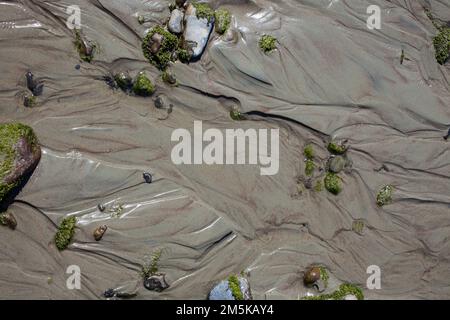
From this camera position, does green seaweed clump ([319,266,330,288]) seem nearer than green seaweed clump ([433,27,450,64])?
Yes

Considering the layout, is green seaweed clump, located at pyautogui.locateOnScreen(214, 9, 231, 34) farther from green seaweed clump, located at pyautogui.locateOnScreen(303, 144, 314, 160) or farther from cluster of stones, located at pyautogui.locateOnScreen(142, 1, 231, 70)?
green seaweed clump, located at pyautogui.locateOnScreen(303, 144, 314, 160)

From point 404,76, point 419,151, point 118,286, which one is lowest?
point 118,286

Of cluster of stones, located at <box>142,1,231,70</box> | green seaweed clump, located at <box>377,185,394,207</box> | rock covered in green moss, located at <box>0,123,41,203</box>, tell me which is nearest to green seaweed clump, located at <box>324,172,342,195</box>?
green seaweed clump, located at <box>377,185,394,207</box>

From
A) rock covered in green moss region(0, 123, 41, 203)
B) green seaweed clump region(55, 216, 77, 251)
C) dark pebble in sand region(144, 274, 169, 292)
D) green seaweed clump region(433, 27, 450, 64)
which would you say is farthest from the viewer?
green seaweed clump region(433, 27, 450, 64)

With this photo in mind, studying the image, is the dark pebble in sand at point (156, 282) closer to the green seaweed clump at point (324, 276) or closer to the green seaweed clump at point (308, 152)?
the green seaweed clump at point (324, 276)

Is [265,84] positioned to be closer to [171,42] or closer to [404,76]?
[171,42]

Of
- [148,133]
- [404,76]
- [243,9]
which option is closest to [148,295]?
[148,133]

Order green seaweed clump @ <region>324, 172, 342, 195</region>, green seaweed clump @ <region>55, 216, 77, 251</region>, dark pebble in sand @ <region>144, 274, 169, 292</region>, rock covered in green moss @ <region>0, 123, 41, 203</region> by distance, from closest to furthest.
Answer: rock covered in green moss @ <region>0, 123, 41, 203</region>, green seaweed clump @ <region>55, 216, 77, 251</region>, dark pebble in sand @ <region>144, 274, 169, 292</region>, green seaweed clump @ <region>324, 172, 342, 195</region>

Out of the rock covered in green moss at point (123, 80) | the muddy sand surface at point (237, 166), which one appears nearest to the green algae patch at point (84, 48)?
the muddy sand surface at point (237, 166)
